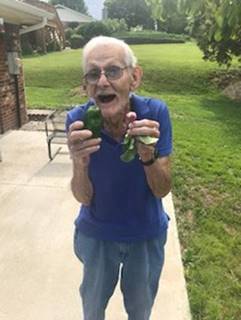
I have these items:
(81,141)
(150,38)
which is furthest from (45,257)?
(150,38)

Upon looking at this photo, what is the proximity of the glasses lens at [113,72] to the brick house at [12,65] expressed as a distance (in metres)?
6.49

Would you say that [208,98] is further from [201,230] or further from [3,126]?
[201,230]

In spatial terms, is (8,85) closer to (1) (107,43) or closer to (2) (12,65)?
(2) (12,65)

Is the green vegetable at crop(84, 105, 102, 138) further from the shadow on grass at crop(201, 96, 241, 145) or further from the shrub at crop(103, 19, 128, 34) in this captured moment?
the shrub at crop(103, 19, 128, 34)

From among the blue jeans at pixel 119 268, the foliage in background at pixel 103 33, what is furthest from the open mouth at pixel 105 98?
the foliage in background at pixel 103 33

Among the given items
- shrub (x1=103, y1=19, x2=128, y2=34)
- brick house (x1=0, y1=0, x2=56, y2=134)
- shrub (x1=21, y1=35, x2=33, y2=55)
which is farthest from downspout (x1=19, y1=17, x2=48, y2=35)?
shrub (x1=103, y1=19, x2=128, y2=34)

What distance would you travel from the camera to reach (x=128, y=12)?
71.8 metres

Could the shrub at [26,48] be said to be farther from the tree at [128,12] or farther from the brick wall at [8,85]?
the tree at [128,12]

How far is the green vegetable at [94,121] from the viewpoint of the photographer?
5.92ft

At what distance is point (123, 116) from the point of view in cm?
194

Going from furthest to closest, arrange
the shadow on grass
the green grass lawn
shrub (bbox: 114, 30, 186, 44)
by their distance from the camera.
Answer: shrub (bbox: 114, 30, 186, 44) < the shadow on grass < the green grass lawn

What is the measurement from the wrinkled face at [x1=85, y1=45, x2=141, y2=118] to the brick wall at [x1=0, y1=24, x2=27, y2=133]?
6.93 metres

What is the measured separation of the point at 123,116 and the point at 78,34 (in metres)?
42.8

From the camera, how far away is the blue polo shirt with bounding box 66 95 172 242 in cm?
196
